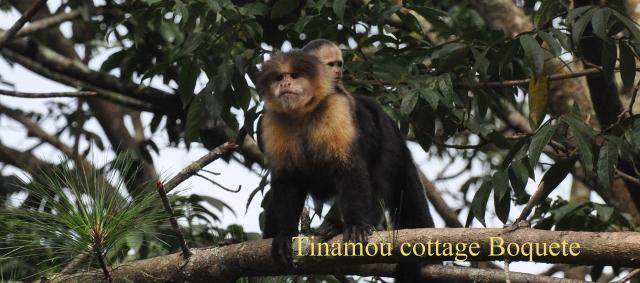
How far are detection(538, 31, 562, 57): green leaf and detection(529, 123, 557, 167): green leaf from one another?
0.36 meters

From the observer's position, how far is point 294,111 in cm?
509

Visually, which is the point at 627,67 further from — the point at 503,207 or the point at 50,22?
the point at 50,22

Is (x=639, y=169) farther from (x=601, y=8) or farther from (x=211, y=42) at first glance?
(x=211, y=42)

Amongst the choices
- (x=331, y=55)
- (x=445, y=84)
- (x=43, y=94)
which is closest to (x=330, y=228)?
(x=445, y=84)

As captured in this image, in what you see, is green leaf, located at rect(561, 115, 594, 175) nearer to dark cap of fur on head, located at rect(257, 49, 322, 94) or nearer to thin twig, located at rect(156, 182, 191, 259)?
dark cap of fur on head, located at rect(257, 49, 322, 94)

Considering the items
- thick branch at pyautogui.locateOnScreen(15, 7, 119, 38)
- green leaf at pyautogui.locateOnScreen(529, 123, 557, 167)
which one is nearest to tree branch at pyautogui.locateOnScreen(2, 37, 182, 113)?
thick branch at pyautogui.locateOnScreen(15, 7, 119, 38)

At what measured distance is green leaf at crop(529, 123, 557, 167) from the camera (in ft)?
13.6

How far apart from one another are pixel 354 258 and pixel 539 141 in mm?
1037

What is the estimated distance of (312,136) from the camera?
4.98 meters

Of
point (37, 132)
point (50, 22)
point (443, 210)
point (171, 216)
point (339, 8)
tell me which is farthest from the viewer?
point (37, 132)

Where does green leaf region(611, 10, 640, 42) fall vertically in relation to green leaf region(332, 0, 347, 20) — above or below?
below

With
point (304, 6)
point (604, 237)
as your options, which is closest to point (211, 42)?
point (304, 6)

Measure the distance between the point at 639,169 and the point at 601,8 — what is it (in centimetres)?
143

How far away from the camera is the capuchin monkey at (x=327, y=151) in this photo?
4.79m
